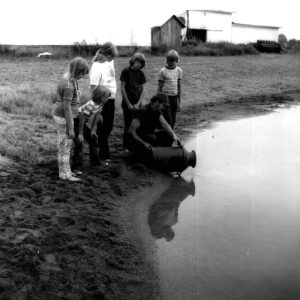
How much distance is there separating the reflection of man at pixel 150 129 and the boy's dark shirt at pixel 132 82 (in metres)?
0.43

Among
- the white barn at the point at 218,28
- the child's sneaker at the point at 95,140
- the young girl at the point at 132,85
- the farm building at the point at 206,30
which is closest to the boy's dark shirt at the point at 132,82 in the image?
the young girl at the point at 132,85

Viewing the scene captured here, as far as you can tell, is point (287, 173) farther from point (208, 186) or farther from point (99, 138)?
point (99, 138)

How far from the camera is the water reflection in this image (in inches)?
197

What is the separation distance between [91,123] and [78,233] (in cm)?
246

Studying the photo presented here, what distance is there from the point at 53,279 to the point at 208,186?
10.8ft

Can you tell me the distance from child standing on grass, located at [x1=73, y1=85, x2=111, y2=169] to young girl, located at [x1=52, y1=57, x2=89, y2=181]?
0.27 metres

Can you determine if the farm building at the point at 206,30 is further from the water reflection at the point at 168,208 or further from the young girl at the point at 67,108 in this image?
the young girl at the point at 67,108

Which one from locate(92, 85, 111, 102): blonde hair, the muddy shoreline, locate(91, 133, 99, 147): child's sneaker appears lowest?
the muddy shoreline

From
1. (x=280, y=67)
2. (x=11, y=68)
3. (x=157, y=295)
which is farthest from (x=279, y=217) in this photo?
(x=280, y=67)

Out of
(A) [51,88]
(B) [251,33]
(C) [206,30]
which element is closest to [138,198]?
(A) [51,88]

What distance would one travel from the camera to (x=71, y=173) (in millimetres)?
6133

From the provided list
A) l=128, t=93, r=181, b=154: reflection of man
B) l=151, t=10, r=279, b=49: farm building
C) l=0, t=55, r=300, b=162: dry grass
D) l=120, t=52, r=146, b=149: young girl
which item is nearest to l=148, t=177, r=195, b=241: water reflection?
l=128, t=93, r=181, b=154: reflection of man

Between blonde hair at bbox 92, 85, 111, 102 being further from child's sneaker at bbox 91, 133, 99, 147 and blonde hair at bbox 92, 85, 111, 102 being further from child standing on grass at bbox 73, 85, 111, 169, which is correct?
child's sneaker at bbox 91, 133, 99, 147

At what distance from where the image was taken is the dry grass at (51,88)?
25.6 feet
